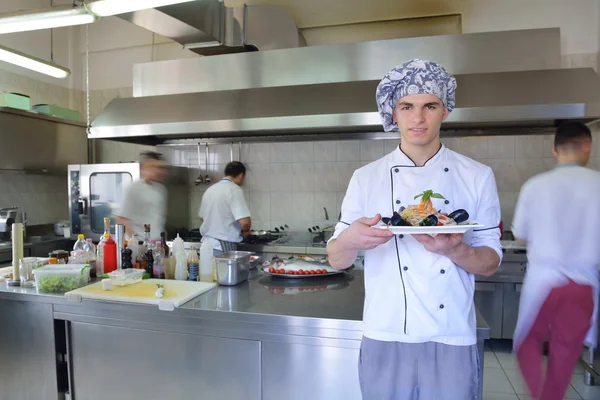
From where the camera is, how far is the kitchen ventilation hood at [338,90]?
304 centimetres

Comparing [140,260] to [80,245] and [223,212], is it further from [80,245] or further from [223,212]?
[223,212]

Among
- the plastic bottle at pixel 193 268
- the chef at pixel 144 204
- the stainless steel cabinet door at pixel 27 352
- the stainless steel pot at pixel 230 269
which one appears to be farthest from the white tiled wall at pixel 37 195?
the stainless steel pot at pixel 230 269

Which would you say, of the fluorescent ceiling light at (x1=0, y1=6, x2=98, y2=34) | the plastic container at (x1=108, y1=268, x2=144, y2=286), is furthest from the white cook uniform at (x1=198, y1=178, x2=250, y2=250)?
the fluorescent ceiling light at (x1=0, y1=6, x2=98, y2=34)

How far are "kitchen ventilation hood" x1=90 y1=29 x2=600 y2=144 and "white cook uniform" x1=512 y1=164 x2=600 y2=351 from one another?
43.9 inches

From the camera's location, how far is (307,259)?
2.50 meters

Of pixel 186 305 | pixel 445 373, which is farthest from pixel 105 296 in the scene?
pixel 445 373

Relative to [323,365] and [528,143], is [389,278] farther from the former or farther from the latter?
[528,143]

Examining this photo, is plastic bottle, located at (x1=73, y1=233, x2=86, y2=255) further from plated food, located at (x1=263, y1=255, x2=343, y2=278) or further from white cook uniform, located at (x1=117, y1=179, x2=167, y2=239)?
plated food, located at (x1=263, y1=255, x2=343, y2=278)

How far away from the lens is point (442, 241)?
1.15 meters

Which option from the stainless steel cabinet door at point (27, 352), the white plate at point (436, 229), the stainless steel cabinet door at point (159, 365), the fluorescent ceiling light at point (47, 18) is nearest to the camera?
the white plate at point (436, 229)

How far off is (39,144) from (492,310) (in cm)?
480

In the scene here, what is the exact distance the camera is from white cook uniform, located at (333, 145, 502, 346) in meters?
1.27

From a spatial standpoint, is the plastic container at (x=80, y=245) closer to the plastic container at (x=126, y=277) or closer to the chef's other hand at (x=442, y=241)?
the plastic container at (x=126, y=277)

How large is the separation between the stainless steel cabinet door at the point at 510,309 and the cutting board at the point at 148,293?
8.88 ft
